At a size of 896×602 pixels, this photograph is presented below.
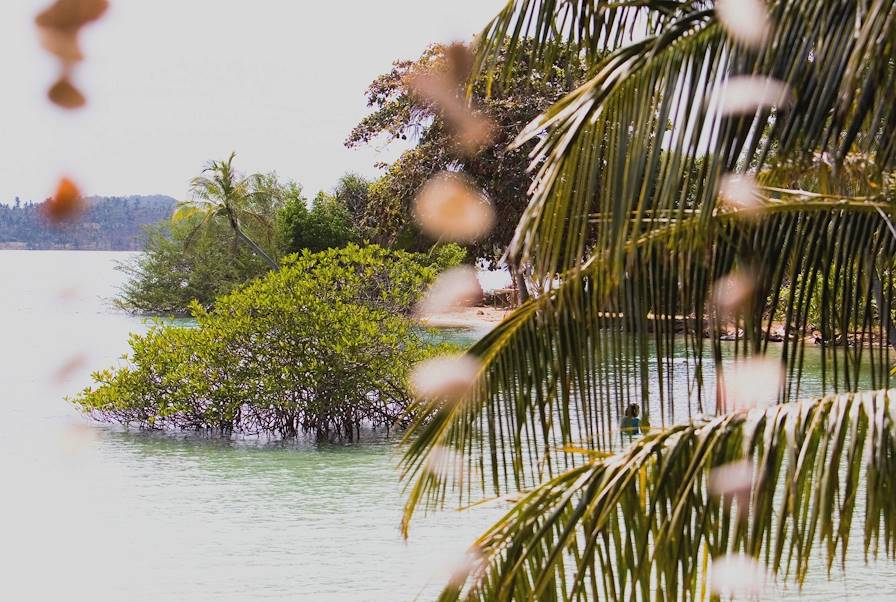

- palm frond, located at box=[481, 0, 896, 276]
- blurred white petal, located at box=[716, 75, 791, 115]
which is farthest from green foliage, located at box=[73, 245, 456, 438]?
blurred white petal, located at box=[716, 75, 791, 115]

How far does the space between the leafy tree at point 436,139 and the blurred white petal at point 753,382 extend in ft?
80.5

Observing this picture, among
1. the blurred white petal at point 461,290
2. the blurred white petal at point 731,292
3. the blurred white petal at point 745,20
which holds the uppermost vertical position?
the blurred white petal at point 745,20

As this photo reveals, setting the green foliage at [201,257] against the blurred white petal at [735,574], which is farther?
the green foliage at [201,257]

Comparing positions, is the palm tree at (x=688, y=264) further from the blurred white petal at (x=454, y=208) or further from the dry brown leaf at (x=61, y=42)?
the blurred white petal at (x=454, y=208)

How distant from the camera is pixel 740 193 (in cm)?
273

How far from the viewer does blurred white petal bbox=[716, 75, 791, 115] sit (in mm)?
1998

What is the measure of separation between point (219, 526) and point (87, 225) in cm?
1264

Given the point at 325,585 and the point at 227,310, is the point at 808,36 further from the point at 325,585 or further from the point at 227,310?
the point at 227,310

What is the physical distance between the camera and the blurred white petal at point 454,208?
29422 millimetres

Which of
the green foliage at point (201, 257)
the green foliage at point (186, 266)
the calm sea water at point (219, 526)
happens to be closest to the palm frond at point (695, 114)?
the calm sea water at point (219, 526)

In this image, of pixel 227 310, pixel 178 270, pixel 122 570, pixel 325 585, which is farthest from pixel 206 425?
pixel 178 270

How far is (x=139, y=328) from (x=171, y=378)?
30272 millimetres

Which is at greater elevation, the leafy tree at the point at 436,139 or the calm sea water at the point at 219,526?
the leafy tree at the point at 436,139

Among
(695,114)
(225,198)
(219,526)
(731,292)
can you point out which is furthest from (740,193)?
(225,198)
